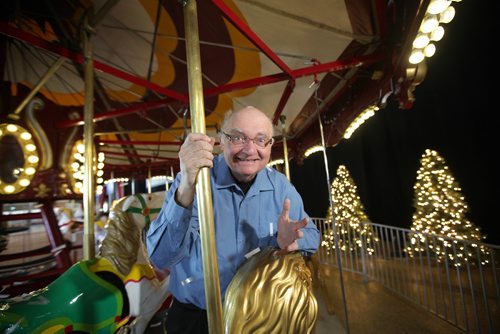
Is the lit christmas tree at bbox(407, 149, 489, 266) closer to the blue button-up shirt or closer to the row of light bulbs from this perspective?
the row of light bulbs

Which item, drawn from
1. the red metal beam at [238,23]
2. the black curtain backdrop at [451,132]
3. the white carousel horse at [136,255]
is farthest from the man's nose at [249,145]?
the black curtain backdrop at [451,132]

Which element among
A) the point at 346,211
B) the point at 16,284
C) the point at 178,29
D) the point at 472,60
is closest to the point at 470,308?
the point at 346,211

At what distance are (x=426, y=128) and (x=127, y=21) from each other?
269 inches

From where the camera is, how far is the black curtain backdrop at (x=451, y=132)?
4.81 m

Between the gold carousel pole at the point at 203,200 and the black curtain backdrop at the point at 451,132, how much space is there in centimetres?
302

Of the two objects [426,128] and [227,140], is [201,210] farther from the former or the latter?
[426,128]

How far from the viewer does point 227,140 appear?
0.90 metres

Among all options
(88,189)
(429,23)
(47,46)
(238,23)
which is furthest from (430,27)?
(47,46)

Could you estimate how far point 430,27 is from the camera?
1.48 m

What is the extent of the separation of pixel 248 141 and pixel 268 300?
51 cm

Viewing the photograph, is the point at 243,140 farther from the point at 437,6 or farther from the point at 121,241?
the point at 437,6

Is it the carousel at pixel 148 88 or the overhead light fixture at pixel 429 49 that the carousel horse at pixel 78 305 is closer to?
the carousel at pixel 148 88

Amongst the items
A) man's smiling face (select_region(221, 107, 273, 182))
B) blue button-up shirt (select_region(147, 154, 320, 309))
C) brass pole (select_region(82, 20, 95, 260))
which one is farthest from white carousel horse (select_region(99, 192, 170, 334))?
man's smiling face (select_region(221, 107, 273, 182))

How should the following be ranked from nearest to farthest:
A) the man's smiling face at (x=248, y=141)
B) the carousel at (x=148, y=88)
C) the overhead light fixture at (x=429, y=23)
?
the carousel at (x=148, y=88) → the man's smiling face at (x=248, y=141) → the overhead light fixture at (x=429, y=23)
